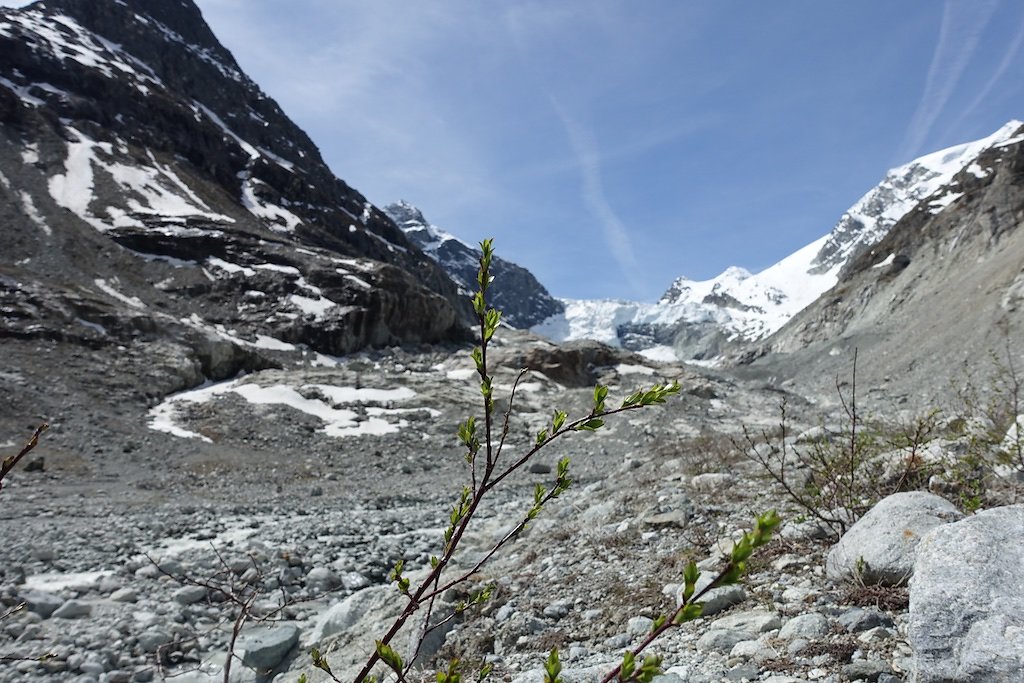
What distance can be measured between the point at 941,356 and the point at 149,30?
113 meters

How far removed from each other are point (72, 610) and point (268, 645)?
3.15 metres

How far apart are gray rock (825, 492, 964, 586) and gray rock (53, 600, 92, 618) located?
8607mm

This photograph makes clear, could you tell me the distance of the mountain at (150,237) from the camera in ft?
94.9

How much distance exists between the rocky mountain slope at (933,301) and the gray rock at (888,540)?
1735cm

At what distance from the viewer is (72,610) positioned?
7.24 m

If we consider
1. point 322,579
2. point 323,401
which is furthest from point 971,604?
point 323,401

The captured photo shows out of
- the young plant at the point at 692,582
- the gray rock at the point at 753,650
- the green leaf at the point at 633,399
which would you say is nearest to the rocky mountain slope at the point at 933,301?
the gray rock at the point at 753,650

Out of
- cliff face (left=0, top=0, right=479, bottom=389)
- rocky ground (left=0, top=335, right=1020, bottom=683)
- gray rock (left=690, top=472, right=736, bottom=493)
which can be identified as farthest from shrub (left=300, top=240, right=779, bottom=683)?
cliff face (left=0, top=0, right=479, bottom=389)

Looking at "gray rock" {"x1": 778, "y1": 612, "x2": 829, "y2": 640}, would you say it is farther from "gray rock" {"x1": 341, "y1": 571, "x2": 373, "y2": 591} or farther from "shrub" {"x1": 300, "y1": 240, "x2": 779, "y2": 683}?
"gray rock" {"x1": 341, "y1": 571, "x2": 373, "y2": 591}

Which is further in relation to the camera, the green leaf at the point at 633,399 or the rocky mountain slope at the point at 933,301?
the rocky mountain slope at the point at 933,301

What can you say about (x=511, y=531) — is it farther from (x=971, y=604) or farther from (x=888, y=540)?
(x=888, y=540)

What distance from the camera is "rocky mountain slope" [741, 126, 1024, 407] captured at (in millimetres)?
33781

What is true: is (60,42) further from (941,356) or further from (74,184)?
(941,356)

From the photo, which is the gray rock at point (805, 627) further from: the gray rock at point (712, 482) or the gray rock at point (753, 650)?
the gray rock at point (712, 482)
